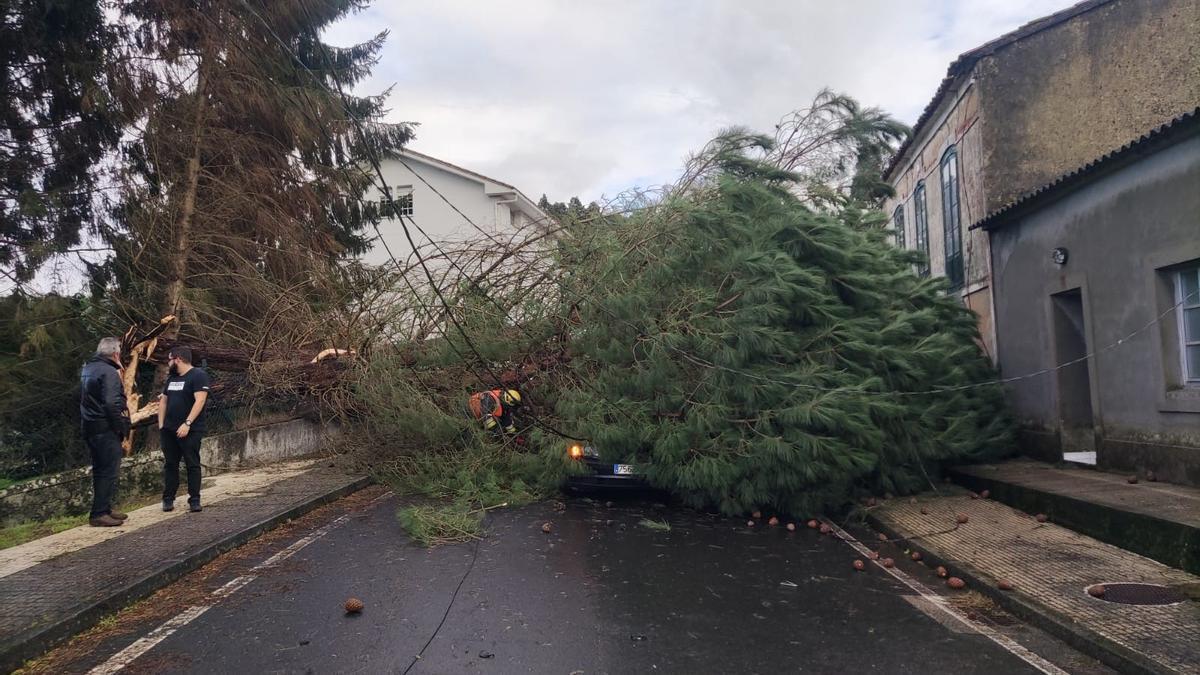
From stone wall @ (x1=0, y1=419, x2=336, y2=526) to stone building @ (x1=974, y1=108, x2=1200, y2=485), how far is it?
10.9m

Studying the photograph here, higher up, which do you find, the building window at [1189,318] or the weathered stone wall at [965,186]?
the weathered stone wall at [965,186]

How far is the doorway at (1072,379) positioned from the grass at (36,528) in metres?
11.2

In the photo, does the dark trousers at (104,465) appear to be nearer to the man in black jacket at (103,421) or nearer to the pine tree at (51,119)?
the man in black jacket at (103,421)

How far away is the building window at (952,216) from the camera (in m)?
14.5

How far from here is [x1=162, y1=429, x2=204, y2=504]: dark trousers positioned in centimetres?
798

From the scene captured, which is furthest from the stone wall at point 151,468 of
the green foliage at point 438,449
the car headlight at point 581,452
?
the car headlight at point 581,452

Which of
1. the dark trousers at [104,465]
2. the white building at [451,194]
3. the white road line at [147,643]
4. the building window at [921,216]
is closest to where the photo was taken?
the white road line at [147,643]

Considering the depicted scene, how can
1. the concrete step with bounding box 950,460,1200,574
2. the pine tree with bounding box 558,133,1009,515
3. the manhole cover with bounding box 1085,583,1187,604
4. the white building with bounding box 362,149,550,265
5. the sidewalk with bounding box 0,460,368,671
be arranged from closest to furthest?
the sidewalk with bounding box 0,460,368,671 → the manhole cover with bounding box 1085,583,1187,604 → the concrete step with bounding box 950,460,1200,574 → the pine tree with bounding box 558,133,1009,515 → the white building with bounding box 362,149,550,265

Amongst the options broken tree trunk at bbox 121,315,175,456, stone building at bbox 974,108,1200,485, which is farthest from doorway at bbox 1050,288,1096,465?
broken tree trunk at bbox 121,315,175,456

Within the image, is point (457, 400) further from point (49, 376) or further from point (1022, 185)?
point (1022, 185)

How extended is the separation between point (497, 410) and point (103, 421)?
4.03 meters

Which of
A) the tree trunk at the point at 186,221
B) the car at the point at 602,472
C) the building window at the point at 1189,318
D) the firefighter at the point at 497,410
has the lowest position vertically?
the car at the point at 602,472

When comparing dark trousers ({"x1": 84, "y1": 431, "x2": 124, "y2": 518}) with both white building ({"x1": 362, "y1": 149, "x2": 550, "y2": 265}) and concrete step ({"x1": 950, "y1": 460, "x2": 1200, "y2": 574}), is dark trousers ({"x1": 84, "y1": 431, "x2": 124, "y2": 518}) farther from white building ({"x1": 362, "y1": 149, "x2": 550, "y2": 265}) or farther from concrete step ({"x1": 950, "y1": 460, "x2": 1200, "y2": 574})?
white building ({"x1": 362, "y1": 149, "x2": 550, "y2": 265})

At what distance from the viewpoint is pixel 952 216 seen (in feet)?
49.3
